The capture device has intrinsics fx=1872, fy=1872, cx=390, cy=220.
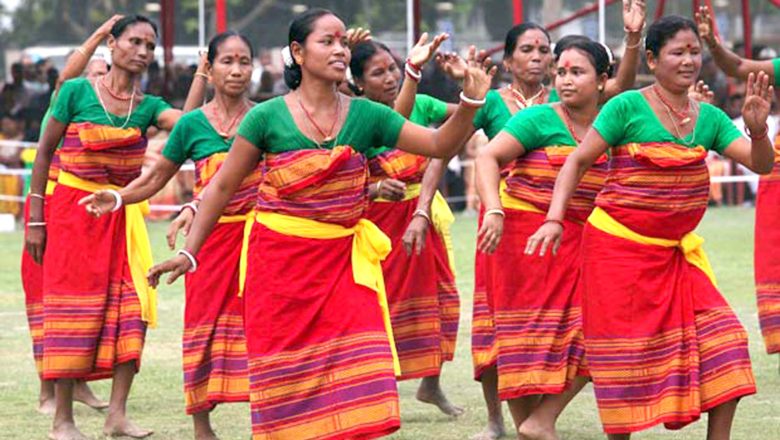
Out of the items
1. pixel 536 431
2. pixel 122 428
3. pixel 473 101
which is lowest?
pixel 122 428

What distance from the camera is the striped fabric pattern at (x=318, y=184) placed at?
668cm

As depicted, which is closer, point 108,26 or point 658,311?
point 658,311

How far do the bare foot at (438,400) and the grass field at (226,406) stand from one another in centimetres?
5

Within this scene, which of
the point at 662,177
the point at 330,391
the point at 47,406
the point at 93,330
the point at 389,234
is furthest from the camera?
the point at 47,406

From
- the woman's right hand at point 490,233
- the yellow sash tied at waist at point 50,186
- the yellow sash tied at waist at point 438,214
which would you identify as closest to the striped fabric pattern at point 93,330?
the yellow sash tied at waist at point 50,186

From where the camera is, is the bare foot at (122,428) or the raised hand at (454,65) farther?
the bare foot at (122,428)

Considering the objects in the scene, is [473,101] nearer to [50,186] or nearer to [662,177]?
[662,177]

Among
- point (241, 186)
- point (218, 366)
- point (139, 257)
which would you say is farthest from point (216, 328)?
point (139, 257)

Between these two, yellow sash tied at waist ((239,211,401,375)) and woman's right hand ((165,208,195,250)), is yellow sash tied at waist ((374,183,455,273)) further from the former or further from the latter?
yellow sash tied at waist ((239,211,401,375))

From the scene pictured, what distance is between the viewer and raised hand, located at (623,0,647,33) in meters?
8.00

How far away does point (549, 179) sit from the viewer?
7.79 meters

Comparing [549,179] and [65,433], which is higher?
[549,179]

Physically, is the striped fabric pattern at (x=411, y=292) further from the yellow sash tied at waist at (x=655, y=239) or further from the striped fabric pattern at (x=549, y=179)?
the yellow sash tied at waist at (x=655, y=239)

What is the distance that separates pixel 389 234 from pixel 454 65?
101 inches
